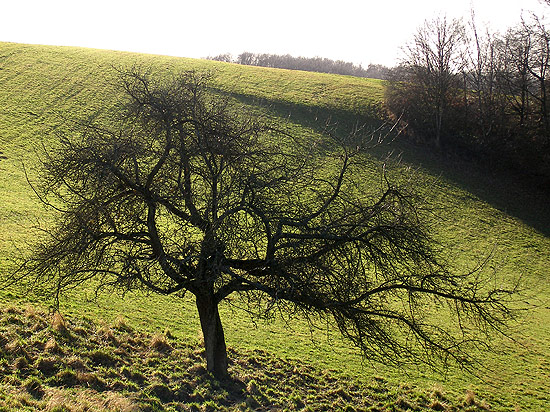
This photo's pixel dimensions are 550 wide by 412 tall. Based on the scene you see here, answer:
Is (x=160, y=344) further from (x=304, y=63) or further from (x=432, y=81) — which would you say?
(x=304, y=63)

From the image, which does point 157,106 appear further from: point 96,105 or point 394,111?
point 394,111

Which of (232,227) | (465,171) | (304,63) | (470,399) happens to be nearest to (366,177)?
(465,171)

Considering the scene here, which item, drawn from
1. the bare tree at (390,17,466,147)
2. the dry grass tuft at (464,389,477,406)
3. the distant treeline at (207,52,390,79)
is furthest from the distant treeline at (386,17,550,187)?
the distant treeline at (207,52,390,79)

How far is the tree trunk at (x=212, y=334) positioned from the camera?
1182 cm

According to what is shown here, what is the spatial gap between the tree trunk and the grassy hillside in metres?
0.66

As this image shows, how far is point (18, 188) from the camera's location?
99.1ft

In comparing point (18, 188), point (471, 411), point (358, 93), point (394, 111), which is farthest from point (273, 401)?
point (358, 93)

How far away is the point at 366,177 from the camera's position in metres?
39.8

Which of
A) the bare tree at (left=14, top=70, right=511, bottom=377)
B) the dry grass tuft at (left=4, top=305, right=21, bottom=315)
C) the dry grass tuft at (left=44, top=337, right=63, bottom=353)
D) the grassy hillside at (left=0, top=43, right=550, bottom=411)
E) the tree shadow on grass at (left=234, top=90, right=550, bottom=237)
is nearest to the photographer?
the bare tree at (left=14, top=70, right=511, bottom=377)

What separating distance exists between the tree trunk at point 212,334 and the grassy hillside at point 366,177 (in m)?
0.66

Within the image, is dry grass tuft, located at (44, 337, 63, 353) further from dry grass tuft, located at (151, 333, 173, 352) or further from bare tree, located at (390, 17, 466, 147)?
bare tree, located at (390, 17, 466, 147)

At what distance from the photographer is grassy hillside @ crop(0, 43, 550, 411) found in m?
16.3

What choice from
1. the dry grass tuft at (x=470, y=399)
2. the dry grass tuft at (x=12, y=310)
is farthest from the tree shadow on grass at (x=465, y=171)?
the dry grass tuft at (x=12, y=310)

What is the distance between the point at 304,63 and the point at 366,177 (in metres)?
79.7
